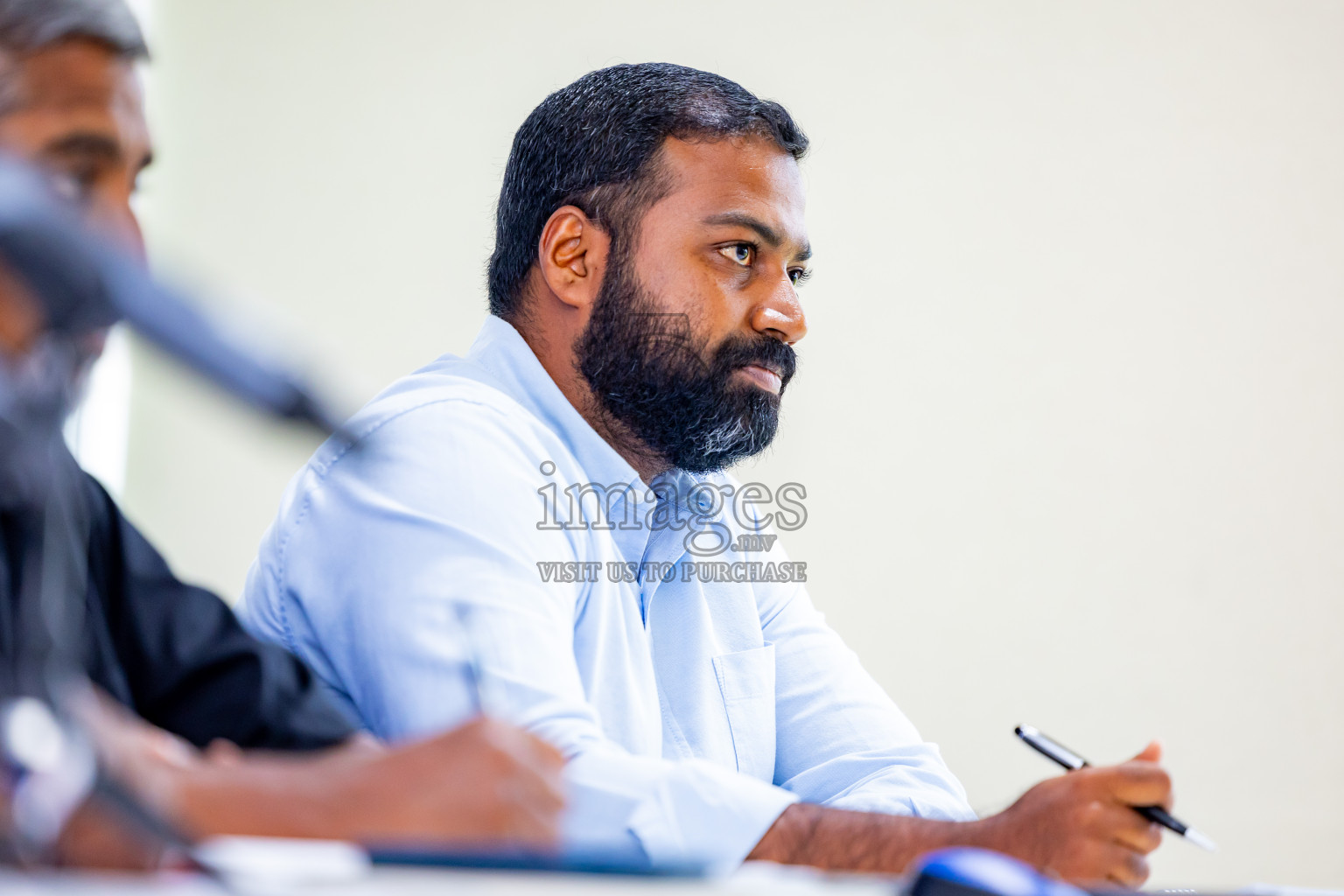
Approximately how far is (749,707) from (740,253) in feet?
1.88

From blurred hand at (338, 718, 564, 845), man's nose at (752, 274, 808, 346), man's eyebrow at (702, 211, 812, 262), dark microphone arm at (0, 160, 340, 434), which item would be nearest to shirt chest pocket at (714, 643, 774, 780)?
man's nose at (752, 274, 808, 346)

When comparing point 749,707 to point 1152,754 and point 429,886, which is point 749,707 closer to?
point 1152,754

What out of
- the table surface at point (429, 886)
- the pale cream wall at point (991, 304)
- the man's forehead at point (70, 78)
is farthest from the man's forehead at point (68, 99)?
the pale cream wall at point (991, 304)

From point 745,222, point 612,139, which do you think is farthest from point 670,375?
point 612,139

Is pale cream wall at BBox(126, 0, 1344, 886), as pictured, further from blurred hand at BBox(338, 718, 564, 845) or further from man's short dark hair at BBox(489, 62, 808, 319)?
blurred hand at BBox(338, 718, 564, 845)

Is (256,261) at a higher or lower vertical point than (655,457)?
higher

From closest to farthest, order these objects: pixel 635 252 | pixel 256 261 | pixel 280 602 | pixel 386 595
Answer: pixel 386 595
pixel 280 602
pixel 635 252
pixel 256 261

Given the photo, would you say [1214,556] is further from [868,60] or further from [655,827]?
[655,827]

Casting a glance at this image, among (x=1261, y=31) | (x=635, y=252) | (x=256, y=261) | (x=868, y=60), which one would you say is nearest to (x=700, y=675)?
(x=635, y=252)

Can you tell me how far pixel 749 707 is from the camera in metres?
1.39

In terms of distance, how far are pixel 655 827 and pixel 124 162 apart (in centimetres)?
59

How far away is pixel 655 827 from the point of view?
0.91m

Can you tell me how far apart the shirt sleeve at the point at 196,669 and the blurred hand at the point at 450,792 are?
0.88 ft

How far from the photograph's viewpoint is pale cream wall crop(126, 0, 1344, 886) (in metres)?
2.66
